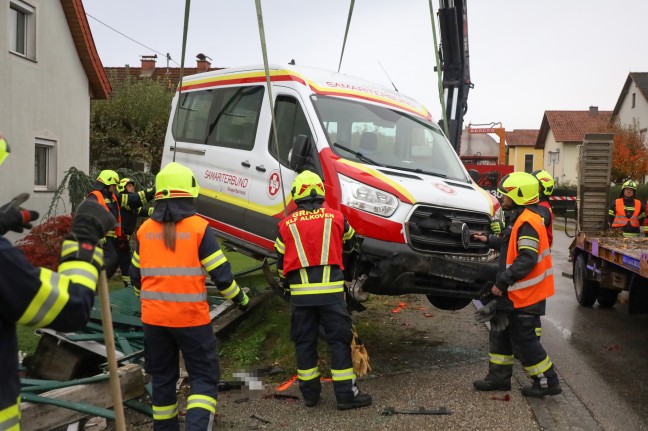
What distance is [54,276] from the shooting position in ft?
8.30

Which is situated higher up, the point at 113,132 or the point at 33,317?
the point at 113,132

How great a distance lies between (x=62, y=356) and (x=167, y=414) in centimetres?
165

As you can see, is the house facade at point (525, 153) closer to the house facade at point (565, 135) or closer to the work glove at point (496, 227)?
the house facade at point (565, 135)

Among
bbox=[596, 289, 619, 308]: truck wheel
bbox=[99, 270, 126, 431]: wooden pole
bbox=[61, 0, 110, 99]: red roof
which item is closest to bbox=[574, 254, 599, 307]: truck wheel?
bbox=[596, 289, 619, 308]: truck wheel

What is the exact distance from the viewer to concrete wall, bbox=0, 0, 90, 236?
13.5 meters

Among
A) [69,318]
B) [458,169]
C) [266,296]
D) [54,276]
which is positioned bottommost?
[266,296]

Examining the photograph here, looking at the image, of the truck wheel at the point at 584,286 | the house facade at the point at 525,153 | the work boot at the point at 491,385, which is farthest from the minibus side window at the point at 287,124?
the house facade at the point at 525,153

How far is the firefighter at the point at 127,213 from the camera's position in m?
9.38

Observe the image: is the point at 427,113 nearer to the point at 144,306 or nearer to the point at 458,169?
the point at 458,169

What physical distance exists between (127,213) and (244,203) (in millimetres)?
3195

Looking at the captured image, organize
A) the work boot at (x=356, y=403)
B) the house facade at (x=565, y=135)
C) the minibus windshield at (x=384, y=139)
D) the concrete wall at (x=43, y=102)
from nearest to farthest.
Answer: the work boot at (x=356, y=403) < the minibus windshield at (x=384, y=139) < the concrete wall at (x=43, y=102) < the house facade at (x=565, y=135)

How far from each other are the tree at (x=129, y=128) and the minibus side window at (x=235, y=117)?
16.1 m

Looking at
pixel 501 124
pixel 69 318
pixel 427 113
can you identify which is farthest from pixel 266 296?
pixel 501 124

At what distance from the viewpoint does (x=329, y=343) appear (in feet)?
17.6
